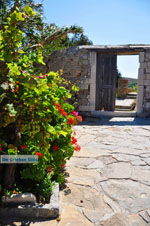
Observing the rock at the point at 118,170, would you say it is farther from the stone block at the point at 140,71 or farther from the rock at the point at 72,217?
the stone block at the point at 140,71

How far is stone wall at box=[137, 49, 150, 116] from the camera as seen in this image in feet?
25.8

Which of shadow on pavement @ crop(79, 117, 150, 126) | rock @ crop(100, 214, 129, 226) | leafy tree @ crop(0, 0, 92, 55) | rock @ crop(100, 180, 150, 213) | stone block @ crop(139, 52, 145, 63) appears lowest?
rock @ crop(100, 214, 129, 226)

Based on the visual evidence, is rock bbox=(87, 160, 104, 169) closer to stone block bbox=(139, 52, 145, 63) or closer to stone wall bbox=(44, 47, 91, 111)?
stone wall bbox=(44, 47, 91, 111)

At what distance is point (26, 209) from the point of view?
217cm

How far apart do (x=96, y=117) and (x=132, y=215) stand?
236 inches

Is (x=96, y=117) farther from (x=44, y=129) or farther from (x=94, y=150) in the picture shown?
(x=44, y=129)

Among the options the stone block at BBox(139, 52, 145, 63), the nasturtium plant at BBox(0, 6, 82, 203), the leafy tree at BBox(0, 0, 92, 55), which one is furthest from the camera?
the leafy tree at BBox(0, 0, 92, 55)

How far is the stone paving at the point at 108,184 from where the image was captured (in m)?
2.26

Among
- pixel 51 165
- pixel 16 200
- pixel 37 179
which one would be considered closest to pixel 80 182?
pixel 51 165

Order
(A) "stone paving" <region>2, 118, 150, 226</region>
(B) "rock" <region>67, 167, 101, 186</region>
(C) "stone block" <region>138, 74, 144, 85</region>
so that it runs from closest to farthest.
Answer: (A) "stone paving" <region>2, 118, 150, 226</region> → (B) "rock" <region>67, 167, 101, 186</region> → (C) "stone block" <region>138, 74, 144, 85</region>

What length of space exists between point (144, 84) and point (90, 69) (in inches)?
92.1

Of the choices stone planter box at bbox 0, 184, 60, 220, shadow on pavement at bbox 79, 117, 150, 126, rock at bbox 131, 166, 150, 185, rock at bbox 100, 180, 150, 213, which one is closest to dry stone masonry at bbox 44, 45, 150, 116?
shadow on pavement at bbox 79, 117, 150, 126

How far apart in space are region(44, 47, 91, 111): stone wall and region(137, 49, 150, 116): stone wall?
2.15 meters

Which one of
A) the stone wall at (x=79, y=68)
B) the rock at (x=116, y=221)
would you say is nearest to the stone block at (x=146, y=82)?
the stone wall at (x=79, y=68)
